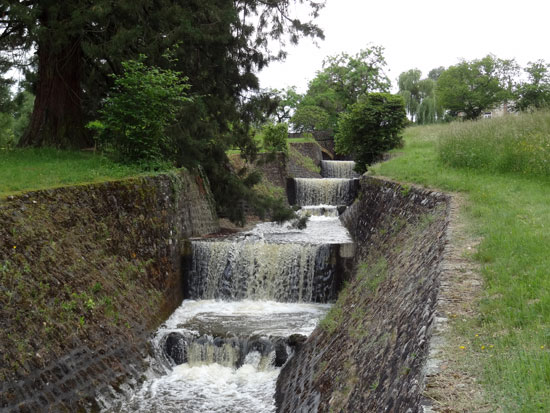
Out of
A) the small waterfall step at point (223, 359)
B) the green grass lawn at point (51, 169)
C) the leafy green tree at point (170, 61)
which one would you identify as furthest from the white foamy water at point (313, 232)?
the green grass lawn at point (51, 169)

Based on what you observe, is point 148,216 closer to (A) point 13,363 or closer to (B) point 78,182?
(B) point 78,182

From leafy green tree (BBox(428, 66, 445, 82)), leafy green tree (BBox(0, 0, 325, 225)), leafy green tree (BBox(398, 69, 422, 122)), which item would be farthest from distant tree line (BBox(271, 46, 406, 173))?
leafy green tree (BBox(428, 66, 445, 82))

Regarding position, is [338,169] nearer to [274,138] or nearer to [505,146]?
[274,138]

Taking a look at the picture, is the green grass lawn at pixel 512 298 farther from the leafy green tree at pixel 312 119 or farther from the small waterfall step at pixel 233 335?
the leafy green tree at pixel 312 119

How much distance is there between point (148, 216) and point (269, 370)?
396 centimetres

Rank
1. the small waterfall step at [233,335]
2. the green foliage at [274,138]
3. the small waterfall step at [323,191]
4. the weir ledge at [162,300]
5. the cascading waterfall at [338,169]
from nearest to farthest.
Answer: the weir ledge at [162,300], the small waterfall step at [233,335], the small waterfall step at [323,191], the green foliage at [274,138], the cascading waterfall at [338,169]

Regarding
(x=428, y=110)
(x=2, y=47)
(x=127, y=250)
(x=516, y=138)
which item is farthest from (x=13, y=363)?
(x=428, y=110)

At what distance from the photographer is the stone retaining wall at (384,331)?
11.8 feet

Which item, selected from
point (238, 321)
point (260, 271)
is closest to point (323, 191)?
point (260, 271)

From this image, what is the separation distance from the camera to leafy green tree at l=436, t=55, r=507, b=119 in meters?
39.3

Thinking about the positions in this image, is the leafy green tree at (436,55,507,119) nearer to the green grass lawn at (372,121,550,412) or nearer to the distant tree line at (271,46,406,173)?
the distant tree line at (271,46,406,173)

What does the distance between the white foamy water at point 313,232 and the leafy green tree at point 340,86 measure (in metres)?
22.5

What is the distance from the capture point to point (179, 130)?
1199cm

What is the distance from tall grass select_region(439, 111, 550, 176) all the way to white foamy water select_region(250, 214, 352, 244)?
383 cm
